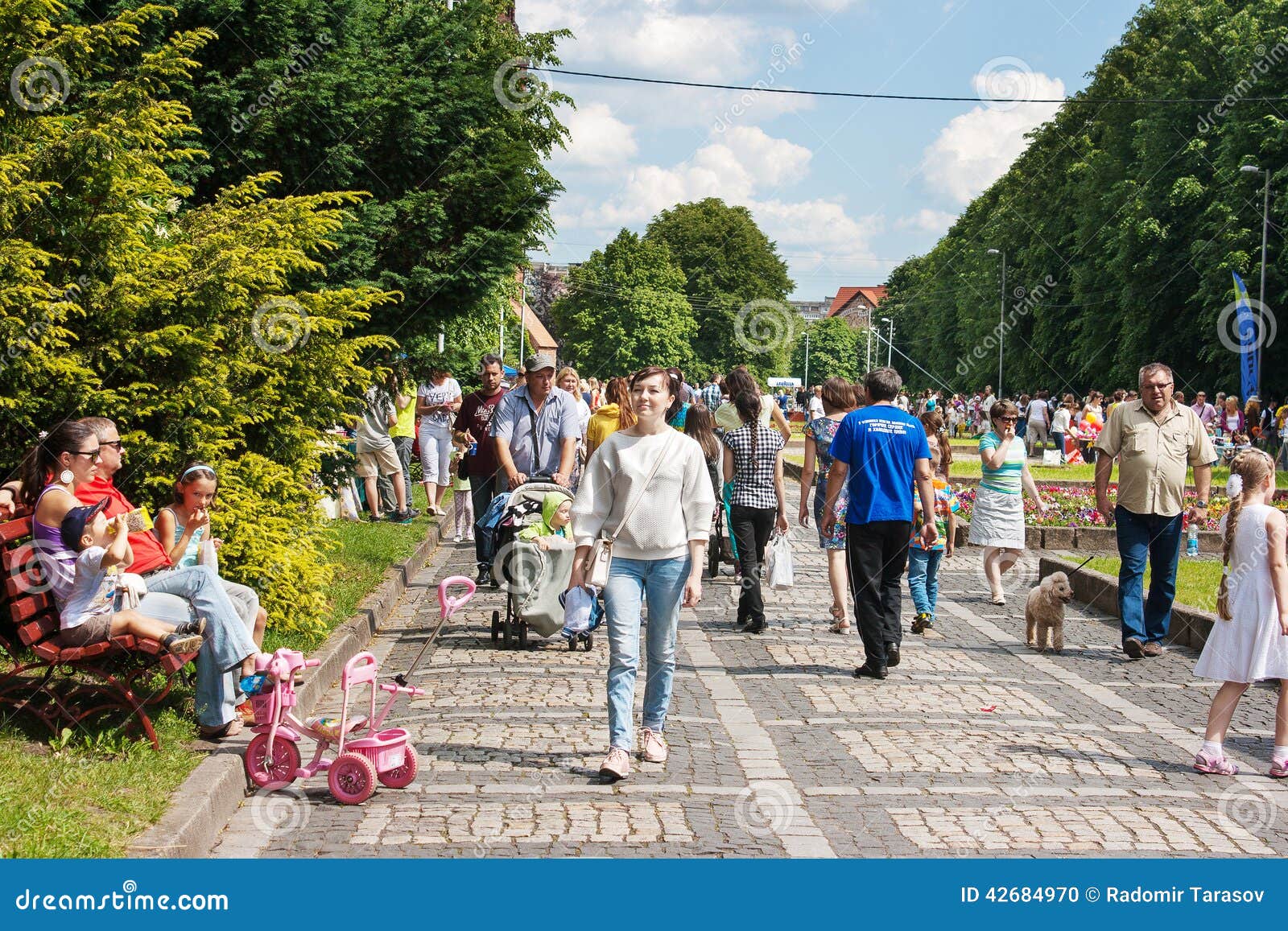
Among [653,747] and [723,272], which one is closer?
[653,747]

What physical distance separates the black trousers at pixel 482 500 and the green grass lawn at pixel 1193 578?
5.52 meters

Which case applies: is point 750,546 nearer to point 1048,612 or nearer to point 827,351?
point 1048,612

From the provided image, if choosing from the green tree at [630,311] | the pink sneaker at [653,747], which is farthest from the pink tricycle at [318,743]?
the green tree at [630,311]

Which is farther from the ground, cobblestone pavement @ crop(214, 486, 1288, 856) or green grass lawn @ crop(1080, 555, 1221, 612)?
green grass lawn @ crop(1080, 555, 1221, 612)

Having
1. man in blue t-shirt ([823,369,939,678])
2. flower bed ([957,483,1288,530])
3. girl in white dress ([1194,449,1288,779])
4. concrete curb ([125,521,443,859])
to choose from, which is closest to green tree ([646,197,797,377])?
flower bed ([957,483,1288,530])

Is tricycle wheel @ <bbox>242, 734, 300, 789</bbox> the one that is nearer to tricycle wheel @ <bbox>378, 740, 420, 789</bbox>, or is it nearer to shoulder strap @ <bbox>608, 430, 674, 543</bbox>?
tricycle wheel @ <bbox>378, 740, 420, 789</bbox>

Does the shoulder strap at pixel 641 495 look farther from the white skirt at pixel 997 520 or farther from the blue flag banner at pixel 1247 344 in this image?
the blue flag banner at pixel 1247 344

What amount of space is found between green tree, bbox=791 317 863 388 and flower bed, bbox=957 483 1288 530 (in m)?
142

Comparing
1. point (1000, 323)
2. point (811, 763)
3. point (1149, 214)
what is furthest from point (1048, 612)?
point (1000, 323)

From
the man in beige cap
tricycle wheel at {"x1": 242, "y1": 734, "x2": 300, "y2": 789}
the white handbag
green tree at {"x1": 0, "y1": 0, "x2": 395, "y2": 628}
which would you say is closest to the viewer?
tricycle wheel at {"x1": 242, "y1": 734, "x2": 300, "y2": 789}

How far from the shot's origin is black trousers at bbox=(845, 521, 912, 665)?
31.8 feet

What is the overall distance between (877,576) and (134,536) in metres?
4.57

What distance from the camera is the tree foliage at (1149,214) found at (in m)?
44.2

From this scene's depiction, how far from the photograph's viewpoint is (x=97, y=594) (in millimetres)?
6801
